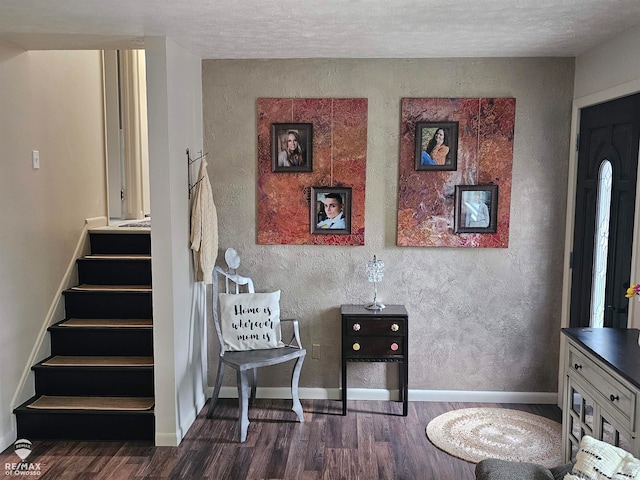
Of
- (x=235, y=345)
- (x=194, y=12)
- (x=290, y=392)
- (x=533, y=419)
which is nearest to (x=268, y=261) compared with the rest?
(x=235, y=345)

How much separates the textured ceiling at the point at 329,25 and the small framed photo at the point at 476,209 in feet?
2.96

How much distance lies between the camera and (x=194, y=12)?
2.78 metres

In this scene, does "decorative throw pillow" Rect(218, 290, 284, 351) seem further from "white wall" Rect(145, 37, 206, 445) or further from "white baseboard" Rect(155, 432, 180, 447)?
"white baseboard" Rect(155, 432, 180, 447)

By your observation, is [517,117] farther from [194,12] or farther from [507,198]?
[194,12]

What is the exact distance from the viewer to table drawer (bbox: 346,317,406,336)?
379cm

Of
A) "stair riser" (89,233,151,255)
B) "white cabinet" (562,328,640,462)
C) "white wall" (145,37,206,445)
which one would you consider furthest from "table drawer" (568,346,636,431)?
"stair riser" (89,233,151,255)

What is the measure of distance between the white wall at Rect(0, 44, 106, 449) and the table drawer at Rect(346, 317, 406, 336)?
203cm

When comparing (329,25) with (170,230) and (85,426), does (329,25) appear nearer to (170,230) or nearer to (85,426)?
(170,230)

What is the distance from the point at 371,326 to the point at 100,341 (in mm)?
1821

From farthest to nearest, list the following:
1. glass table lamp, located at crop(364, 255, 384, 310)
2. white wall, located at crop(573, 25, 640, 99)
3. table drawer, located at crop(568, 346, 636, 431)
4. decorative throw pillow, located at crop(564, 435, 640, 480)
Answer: glass table lamp, located at crop(364, 255, 384, 310) → white wall, located at crop(573, 25, 640, 99) → table drawer, located at crop(568, 346, 636, 431) → decorative throw pillow, located at crop(564, 435, 640, 480)

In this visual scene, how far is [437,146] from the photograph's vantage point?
3914 millimetres

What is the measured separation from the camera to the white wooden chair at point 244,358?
350cm

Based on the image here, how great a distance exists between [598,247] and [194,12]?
274cm

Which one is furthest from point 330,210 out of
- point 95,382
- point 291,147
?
point 95,382
